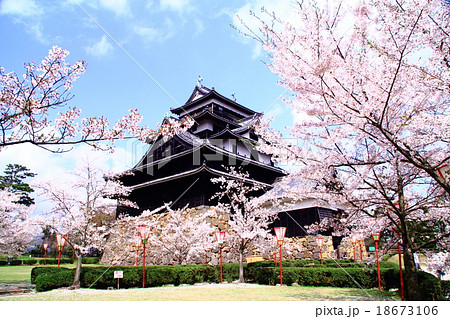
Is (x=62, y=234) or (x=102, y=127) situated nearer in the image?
(x=102, y=127)

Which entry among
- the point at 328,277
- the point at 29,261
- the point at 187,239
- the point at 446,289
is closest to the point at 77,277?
the point at 187,239

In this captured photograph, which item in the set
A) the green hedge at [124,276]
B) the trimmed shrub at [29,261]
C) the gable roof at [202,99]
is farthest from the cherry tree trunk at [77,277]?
the trimmed shrub at [29,261]

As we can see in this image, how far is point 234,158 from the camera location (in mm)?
17969

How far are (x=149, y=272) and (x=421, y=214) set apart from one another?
28.5 ft

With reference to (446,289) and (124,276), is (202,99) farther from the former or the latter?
(446,289)

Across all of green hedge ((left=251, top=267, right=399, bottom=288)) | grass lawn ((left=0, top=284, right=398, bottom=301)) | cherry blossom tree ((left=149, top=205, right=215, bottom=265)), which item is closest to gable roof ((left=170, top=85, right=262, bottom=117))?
cherry blossom tree ((left=149, top=205, right=215, bottom=265))

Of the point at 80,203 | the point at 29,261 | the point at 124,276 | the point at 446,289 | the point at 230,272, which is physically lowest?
the point at 29,261

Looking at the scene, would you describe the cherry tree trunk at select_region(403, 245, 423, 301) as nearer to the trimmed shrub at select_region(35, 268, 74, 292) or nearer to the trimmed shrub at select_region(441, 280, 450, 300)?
the trimmed shrub at select_region(441, 280, 450, 300)

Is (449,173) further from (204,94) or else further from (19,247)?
(204,94)

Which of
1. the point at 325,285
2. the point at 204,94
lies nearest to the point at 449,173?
the point at 325,285

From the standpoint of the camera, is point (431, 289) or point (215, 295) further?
point (215, 295)

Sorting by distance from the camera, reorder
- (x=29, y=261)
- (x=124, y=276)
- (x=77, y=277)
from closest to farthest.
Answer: (x=77, y=277) < (x=124, y=276) < (x=29, y=261)

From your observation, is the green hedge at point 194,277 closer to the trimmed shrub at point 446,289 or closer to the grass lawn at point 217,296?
the grass lawn at point 217,296

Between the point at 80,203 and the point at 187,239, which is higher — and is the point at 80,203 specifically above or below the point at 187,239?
above
